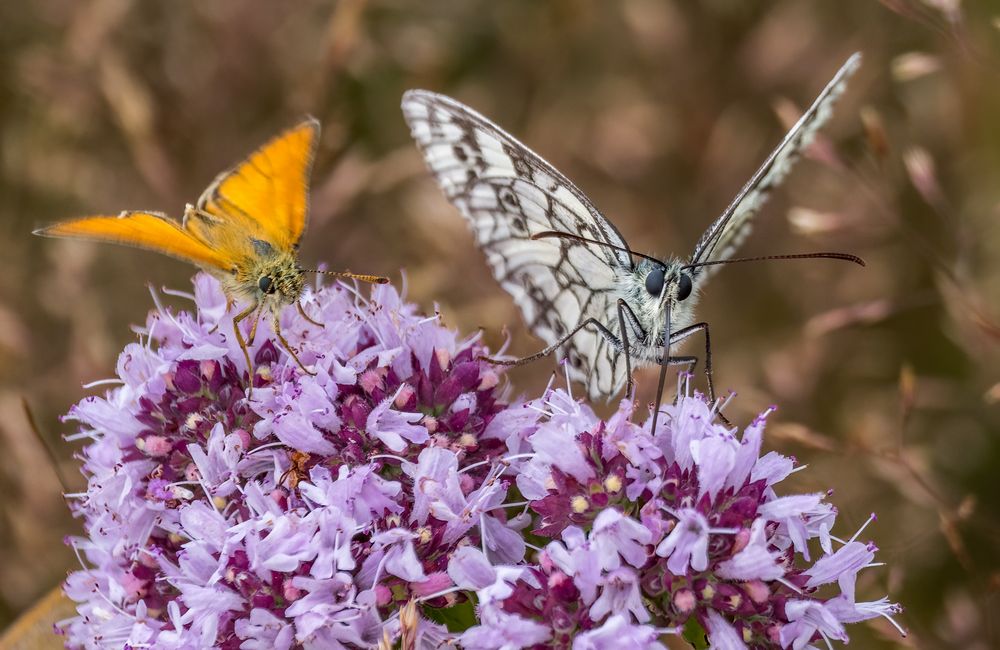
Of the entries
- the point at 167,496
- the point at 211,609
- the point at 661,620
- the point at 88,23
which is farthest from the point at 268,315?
the point at 88,23

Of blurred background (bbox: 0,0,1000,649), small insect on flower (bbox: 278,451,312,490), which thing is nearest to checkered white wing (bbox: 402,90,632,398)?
blurred background (bbox: 0,0,1000,649)

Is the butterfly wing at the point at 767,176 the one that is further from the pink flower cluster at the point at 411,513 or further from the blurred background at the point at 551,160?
the blurred background at the point at 551,160

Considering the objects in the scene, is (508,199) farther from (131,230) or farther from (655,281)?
(131,230)

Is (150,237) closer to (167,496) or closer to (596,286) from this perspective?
(167,496)

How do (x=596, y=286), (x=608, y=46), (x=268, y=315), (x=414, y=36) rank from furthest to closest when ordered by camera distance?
(x=608, y=46) → (x=414, y=36) → (x=596, y=286) → (x=268, y=315)

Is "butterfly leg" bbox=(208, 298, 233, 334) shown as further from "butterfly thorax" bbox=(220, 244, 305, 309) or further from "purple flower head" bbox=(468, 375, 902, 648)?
"purple flower head" bbox=(468, 375, 902, 648)

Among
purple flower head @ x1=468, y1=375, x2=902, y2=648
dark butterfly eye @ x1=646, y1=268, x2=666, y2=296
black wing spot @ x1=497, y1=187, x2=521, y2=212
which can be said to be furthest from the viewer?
black wing spot @ x1=497, y1=187, x2=521, y2=212

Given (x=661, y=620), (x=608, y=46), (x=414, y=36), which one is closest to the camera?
(x=661, y=620)

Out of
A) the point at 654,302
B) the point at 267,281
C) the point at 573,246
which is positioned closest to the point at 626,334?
the point at 654,302
